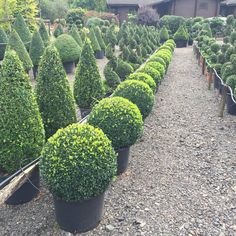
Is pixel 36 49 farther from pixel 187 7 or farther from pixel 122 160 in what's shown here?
pixel 187 7

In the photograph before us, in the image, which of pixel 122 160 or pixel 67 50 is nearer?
pixel 122 160

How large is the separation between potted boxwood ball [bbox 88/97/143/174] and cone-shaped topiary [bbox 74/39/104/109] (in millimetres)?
2596

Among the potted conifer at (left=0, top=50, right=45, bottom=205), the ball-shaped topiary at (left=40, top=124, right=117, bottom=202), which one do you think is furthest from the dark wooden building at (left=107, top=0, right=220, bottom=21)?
the ball-shaped topiary at (left=40, top=124, right=117, bottom=202)

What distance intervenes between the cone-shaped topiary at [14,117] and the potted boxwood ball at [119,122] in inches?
51.3

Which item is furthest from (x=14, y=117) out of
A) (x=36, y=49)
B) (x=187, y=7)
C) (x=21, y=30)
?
(x=187, y=7)

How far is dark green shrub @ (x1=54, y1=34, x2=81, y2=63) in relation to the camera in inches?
629

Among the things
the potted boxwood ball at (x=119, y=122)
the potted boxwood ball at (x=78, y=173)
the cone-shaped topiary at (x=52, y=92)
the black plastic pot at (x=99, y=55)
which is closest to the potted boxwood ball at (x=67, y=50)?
the black plastic pot at (x=99, y=55)

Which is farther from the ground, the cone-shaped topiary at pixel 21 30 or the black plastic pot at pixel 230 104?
the cone-shaped topiary at pixel 21 30

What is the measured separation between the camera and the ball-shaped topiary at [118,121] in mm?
5305

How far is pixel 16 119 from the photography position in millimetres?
4441

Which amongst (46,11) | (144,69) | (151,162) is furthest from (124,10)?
(151,162)

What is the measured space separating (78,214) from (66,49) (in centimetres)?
1327

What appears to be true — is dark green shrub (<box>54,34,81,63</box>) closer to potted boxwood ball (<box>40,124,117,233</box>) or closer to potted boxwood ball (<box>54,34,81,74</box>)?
potted boxwood ball (<box>54,34,81,74</box>)

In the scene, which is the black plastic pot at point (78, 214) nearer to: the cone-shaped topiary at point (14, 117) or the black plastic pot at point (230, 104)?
the cone-shaped topiary at point (14, 117)
